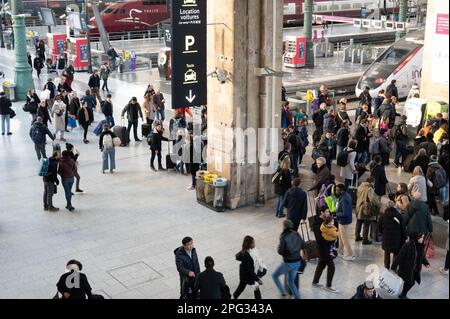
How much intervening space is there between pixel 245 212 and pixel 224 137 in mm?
1742

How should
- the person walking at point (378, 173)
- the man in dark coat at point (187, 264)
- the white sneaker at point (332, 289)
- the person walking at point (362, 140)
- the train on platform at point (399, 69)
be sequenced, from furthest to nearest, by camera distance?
1. the train on platform at point (399, 69)
2. the person walking at point (362, 140)
3. the person walking at point (378, 173)
4. the white sneaker at point (332, 289)
5. the man in dark coat at point (187, 264)

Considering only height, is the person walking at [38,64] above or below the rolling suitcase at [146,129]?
above

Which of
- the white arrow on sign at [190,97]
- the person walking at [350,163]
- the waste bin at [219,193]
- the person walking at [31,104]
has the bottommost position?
the waste bin at [219,193]

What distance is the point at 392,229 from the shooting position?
10852 millimetres

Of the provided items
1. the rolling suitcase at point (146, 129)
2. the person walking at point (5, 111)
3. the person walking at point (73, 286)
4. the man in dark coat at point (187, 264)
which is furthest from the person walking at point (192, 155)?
the person walking at point (73, 286)

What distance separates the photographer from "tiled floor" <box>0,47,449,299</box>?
11453 millimetres

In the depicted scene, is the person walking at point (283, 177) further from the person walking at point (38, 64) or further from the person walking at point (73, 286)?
the person walking at point (38, 64)

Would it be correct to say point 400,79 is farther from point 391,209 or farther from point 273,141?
point 391,209

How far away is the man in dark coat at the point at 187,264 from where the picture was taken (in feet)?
31.8

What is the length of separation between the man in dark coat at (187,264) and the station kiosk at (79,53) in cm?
2540

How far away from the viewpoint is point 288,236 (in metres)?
9.93

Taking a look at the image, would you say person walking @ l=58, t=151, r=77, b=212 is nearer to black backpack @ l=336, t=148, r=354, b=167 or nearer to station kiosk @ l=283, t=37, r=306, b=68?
black backpack @ l=336, t=148, r=354, b=167

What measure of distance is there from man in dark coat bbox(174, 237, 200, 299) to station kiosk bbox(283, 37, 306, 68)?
2590 cm

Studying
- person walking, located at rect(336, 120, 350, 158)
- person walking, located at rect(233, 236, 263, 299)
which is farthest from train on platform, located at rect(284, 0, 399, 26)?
person walking, located at rect(233, 236, 263, 299)
